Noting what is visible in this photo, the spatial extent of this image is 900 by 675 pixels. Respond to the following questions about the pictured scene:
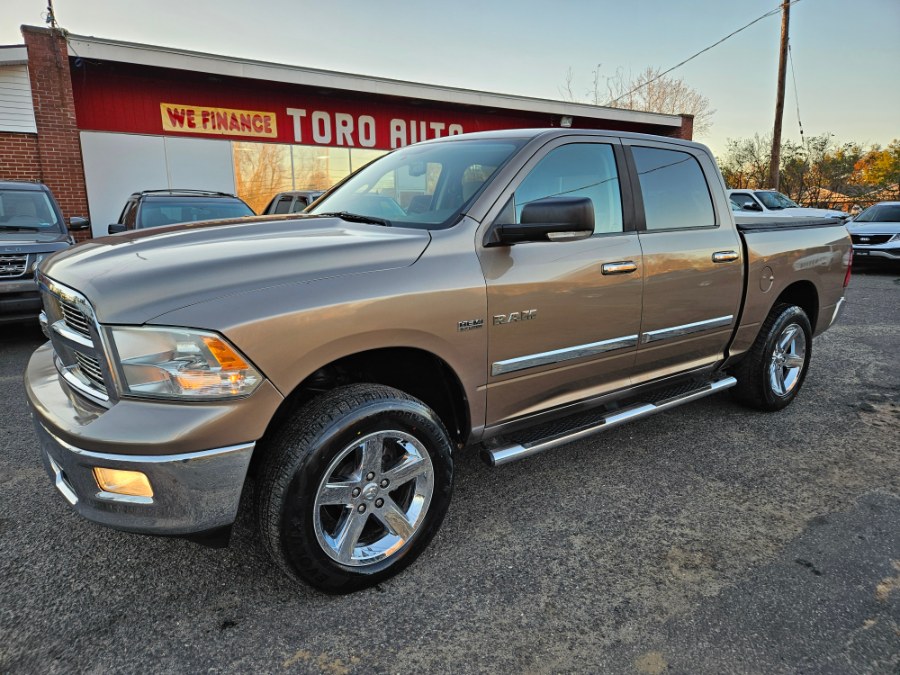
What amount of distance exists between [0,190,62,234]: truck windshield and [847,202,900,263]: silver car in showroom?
48.3ft

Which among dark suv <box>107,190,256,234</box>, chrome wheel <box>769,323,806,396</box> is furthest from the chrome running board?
dark suv <box>107,190,256,234</box>

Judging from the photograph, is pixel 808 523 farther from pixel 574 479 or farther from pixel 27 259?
pixel 27 259

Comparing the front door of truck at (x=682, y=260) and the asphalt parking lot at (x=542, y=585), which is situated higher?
the front door of truck at (x=682, y=260)

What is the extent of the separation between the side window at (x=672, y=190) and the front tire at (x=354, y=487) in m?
1.90

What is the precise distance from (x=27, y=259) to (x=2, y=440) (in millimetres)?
3099

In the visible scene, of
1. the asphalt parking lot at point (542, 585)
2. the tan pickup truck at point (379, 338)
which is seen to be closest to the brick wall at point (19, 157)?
the asphalt parking lot at point (542, 585)

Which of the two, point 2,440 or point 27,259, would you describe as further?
point 27,259

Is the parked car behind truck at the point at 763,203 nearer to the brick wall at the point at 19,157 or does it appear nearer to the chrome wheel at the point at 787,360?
the chrome wheel at the point at 787,360

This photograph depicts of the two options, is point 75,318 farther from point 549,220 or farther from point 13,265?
point 13,265

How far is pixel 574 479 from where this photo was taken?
330 centimetres

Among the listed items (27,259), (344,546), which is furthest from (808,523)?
(27,259)

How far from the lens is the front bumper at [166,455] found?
1.83 meters

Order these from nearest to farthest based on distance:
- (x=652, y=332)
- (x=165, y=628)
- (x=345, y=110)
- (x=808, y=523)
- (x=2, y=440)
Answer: (x=165, y=628), (x=808, y=523), (x=652, y=332), (x=2, y=440), (x=345, y=110)

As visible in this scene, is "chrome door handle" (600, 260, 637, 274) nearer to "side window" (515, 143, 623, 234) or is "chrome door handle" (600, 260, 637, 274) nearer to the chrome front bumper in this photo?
"side window" (515, 143, 623, 234)
